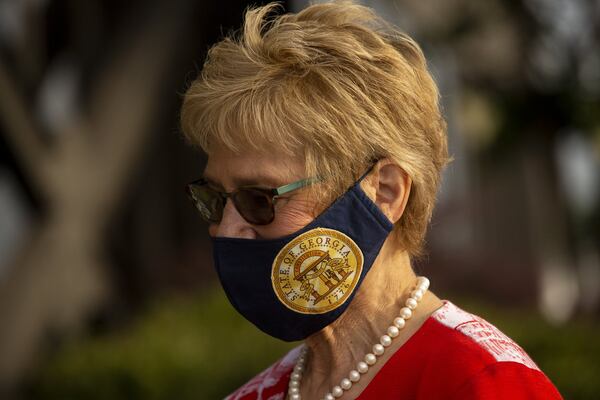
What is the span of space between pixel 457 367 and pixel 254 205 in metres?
0.50

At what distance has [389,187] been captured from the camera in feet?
7.27

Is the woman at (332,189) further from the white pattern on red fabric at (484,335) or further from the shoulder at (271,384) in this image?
the shoulder at (271,384)

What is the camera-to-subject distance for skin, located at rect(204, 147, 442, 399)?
216 centimetres

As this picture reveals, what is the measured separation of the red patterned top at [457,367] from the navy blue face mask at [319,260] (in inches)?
6.6

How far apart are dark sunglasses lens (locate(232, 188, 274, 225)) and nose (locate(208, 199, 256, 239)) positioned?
26 mm

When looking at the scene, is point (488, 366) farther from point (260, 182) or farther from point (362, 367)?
point (260, 182)

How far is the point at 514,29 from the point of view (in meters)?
9.07

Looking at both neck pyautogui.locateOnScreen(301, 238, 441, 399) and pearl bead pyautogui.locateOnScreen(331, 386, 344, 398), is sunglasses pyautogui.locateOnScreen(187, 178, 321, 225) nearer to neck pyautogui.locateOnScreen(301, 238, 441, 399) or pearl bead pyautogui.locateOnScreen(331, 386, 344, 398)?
neck pyautogui.locateOnScreen(301, 238, 441, 399)

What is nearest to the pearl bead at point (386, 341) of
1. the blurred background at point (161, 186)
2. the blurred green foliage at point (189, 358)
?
the blurred background at point (161, 186)

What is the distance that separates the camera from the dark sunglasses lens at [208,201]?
226 cm

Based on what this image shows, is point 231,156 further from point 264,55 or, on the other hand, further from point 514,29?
point 514,29

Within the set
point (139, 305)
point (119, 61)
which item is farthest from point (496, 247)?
point (119, 61)

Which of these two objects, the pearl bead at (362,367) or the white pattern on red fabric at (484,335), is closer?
the white pattern on red fabric at (484,335)

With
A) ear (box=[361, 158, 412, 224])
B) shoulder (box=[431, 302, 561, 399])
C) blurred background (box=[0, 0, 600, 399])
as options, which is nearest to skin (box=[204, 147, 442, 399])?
ear (box=[361, 158, 412, 224])
